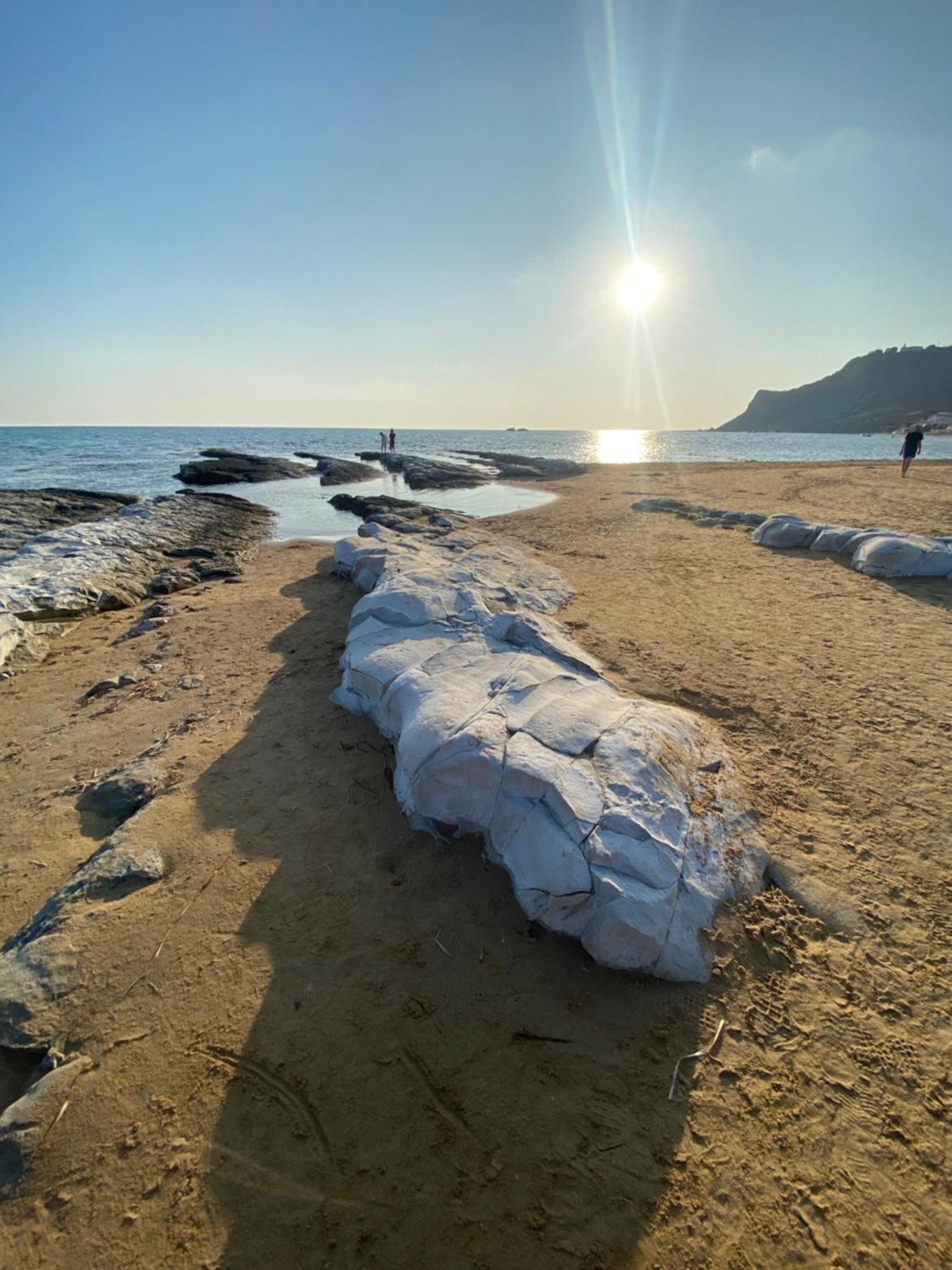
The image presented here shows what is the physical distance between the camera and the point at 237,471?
32.2m

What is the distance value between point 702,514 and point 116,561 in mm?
15502

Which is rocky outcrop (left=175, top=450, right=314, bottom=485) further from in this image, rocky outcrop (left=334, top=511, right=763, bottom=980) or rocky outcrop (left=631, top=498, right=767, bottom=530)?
rocky outcrop (left=334, top=511, right=763, bottom=980)

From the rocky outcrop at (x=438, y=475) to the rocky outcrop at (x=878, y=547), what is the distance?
20589 mm

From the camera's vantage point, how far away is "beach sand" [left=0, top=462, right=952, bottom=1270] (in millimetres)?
2037

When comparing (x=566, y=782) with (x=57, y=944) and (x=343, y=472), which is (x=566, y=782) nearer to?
(x=57, y=944)

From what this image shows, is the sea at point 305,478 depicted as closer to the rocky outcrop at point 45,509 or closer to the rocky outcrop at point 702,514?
the rocky outcrop at point 45,509

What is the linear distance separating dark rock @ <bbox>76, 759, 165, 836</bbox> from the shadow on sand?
1.08 m

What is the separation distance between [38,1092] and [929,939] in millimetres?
4644

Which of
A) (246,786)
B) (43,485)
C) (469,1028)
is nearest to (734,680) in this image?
(469,1028)

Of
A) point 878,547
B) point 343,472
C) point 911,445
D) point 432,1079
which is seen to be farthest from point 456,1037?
point 343,472

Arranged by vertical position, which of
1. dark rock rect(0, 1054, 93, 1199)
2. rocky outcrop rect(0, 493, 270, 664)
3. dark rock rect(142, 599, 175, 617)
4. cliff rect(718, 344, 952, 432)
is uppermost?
cliff rect(718, 344, 952, 432)

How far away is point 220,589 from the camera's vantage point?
10656 millimetres

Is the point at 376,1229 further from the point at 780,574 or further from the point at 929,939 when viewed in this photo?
the point at 780,574

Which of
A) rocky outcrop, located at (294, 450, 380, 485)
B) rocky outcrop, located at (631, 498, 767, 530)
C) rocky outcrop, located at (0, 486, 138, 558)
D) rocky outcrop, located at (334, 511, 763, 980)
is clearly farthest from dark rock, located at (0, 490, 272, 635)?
rocky outcrop, located at (294, 450, 380, 485)
